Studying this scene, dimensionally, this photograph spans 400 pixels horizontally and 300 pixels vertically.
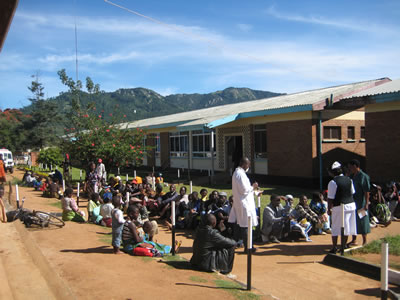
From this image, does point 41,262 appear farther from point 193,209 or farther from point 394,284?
point 394,284

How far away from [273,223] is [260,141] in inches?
401

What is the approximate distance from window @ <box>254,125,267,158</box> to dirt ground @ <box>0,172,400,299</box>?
9940 mm

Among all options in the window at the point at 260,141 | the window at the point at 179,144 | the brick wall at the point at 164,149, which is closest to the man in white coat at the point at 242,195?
the window at the point at 260,141

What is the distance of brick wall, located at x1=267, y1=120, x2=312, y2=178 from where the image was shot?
14750 mm

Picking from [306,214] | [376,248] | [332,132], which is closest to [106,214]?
[306,214]

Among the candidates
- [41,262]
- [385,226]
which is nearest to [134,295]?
[41,262]

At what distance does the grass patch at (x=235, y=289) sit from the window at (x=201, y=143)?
52.3 ft

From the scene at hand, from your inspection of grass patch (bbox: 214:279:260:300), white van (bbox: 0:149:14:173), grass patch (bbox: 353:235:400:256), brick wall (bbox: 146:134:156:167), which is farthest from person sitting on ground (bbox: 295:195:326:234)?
white van (bbox: 0:149:14:173)

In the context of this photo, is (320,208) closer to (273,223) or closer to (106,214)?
(273,223)

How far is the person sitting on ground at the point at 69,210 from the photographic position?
30.1ft

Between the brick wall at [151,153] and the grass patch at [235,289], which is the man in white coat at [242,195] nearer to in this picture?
the grass patch at [235,289]

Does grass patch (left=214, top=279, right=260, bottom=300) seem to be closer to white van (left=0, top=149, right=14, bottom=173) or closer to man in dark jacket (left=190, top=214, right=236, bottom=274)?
man in dark jacket (left=190, top=214, right=236, bottom=274)

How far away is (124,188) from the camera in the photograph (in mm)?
12266

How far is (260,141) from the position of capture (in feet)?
57.0
